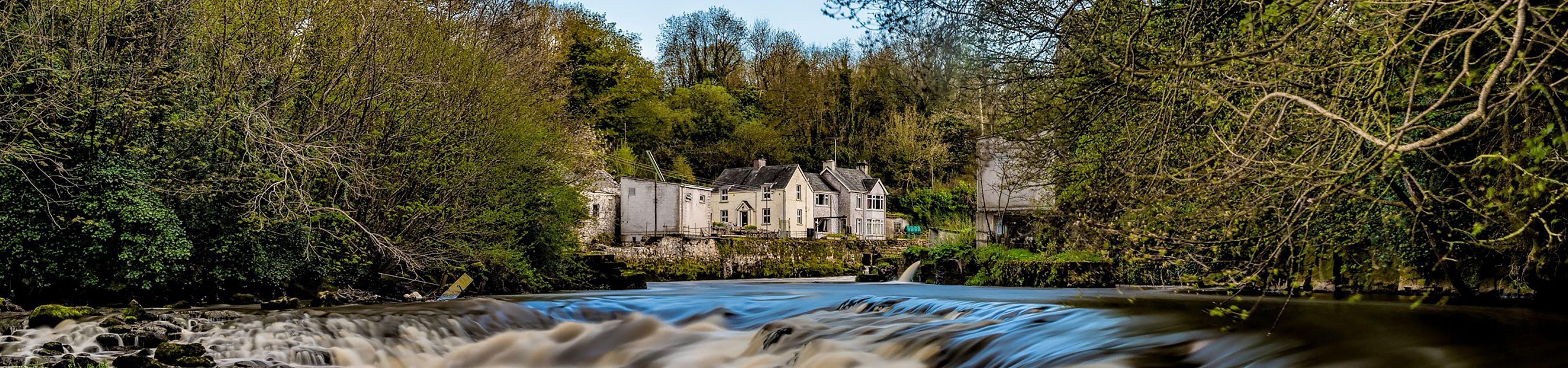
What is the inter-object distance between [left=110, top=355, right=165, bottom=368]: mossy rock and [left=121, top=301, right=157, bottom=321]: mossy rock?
246cm

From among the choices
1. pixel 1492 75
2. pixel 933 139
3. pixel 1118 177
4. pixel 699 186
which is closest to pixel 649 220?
pixel 699 186

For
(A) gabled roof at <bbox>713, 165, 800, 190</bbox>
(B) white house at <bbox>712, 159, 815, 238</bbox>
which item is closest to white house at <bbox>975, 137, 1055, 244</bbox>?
(B) white house at <bbox>712, 159, 815, 238</bbox>

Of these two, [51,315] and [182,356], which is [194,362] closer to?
[182,356]

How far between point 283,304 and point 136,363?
600 centimetres

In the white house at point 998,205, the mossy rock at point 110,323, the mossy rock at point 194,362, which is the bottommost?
the mossy rock at point 194,362

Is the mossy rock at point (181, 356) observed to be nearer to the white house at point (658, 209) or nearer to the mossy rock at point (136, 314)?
the mossy rock at point (136, 314)

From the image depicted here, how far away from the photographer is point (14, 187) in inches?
558

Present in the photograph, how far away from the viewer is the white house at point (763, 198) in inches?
2355

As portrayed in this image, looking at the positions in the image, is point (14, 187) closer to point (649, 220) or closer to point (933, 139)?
point (649, 220)

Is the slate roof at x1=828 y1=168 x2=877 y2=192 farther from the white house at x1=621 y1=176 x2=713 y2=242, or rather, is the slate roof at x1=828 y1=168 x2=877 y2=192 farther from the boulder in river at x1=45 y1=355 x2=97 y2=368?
the boulder in river at x1=45 y1=355 x2=97 y2=368

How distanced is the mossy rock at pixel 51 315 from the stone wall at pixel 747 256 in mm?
26512

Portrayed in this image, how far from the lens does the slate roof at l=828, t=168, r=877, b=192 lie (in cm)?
6425

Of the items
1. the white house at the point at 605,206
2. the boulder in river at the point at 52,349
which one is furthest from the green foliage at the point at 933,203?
the boulder in river at the point at 52,349

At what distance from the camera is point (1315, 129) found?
21.6 feet
